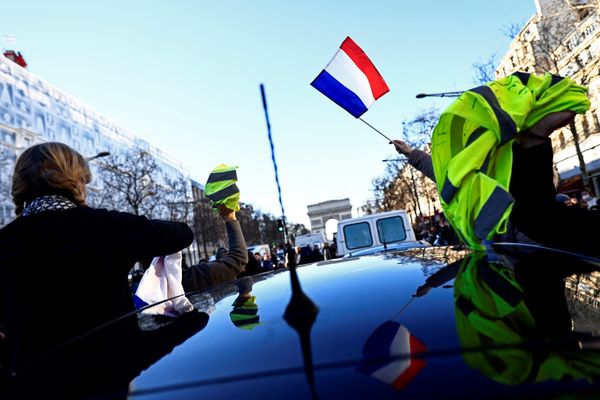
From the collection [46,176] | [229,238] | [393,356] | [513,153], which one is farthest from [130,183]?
[393,356]

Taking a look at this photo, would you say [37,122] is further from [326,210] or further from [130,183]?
[326,210]

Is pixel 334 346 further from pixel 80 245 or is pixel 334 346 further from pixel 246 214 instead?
pixel 246 214

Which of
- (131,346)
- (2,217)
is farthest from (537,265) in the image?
(2,217)

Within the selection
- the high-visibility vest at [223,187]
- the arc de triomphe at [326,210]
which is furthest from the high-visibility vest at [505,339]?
the arc de triomphe at [326,210]

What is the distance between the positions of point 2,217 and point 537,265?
131 feet

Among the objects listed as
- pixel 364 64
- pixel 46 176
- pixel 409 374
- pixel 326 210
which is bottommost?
pixel 409 374

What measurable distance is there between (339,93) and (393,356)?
4624 mm

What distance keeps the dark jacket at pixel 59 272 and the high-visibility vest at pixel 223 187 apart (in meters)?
1.50

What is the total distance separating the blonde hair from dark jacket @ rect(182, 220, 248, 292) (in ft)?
4.83

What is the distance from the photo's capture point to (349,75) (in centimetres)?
538

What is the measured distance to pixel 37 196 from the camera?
2.08 m

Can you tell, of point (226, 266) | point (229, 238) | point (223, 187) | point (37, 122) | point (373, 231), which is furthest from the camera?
point (37, 122)

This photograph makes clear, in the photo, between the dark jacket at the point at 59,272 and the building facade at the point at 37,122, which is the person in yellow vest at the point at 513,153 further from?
the building facade at the point at 37,122

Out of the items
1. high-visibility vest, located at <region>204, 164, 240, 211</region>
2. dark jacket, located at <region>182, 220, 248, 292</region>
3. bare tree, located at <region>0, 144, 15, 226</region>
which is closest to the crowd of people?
high-visibility vest, located at <region>204, 164, 240, 211</region>
